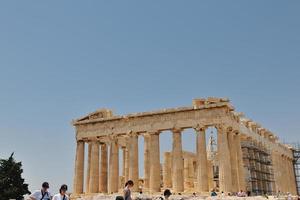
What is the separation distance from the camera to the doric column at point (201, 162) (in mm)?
35125

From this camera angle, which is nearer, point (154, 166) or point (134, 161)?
point (154, 166)

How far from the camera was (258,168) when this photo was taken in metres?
48.6

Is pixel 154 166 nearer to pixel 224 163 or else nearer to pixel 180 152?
pixel 180 152

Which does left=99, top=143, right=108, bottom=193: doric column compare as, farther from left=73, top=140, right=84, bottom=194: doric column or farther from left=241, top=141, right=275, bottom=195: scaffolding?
left=241, top=141, right=275, bottom=195: scaffolding

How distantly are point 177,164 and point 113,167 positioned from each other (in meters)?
7.42

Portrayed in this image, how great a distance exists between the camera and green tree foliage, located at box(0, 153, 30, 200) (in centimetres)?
3934

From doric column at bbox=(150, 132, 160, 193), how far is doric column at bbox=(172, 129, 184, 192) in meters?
1.57

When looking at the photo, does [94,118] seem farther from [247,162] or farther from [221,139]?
[247,162]

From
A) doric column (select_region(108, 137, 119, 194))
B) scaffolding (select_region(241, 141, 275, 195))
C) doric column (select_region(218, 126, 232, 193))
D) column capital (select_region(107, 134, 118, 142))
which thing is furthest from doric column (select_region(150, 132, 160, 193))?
scaffolding (select_region(241, 141, 275, 195))

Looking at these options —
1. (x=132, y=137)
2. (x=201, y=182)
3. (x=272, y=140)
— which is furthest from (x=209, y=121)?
(x=272, y=140)

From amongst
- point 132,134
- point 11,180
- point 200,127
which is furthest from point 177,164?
point 11,180

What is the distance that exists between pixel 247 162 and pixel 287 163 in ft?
→ 35.9

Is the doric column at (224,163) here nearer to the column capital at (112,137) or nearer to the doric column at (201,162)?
the doric column at (201,162)

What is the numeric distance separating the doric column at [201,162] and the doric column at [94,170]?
11365 millimetres
